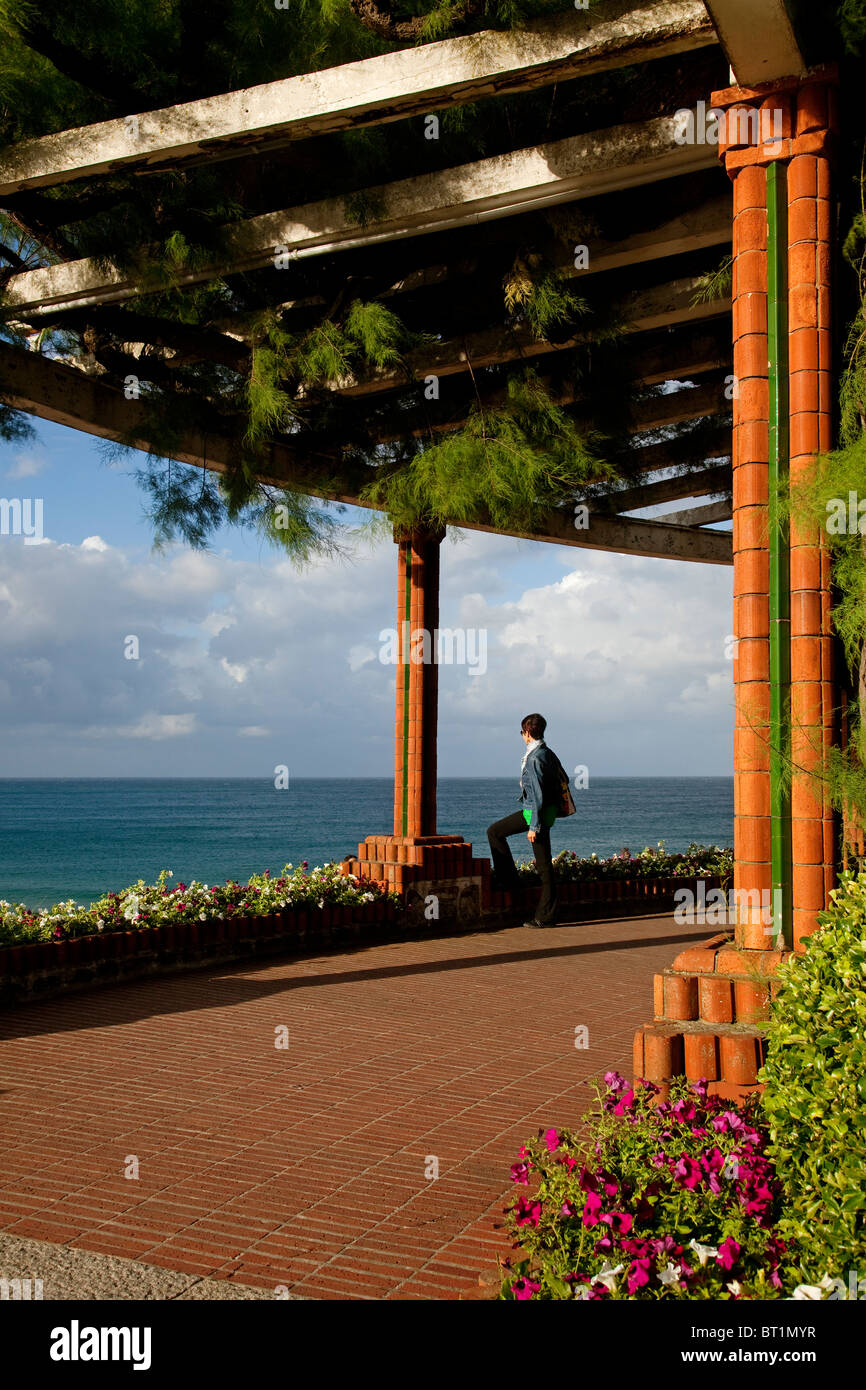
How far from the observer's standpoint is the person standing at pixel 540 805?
9141 millimetres

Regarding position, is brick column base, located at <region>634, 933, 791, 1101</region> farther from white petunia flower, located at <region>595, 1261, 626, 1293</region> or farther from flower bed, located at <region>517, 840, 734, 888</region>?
flower bed, located at <region>517, 840, 734, 888</region>

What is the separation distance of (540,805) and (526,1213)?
6439 millimetres

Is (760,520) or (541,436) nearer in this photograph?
(760,520)

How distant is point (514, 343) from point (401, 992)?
4.29 m

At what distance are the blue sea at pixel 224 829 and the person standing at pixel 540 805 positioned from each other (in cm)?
2976

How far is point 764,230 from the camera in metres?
3.93

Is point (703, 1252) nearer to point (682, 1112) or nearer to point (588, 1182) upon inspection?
point (588, 1182)

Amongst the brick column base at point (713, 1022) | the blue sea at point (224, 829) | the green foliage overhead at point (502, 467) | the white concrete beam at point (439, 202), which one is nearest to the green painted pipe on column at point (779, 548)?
the brick column base at point (713, 1022)

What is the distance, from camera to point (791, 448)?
3801 millimetres

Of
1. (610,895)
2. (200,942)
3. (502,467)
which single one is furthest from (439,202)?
(610,895)

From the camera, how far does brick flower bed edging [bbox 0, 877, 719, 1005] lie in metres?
6.45

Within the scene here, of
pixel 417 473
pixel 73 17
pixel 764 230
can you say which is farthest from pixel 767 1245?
pixel 73 17

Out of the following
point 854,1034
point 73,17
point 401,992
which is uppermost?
point 73,17
